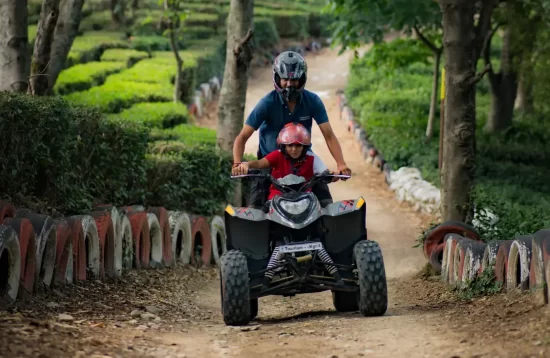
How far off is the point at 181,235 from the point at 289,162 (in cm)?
496

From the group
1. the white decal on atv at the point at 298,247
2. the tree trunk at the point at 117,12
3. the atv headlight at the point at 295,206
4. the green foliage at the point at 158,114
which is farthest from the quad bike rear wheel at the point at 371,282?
the tree trunk at the point at 117,12

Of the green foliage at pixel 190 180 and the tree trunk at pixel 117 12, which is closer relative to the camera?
the green foliage at pixel 190 180

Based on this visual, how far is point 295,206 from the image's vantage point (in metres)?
8.70

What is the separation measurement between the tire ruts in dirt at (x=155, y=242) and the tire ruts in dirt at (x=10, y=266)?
4490mm

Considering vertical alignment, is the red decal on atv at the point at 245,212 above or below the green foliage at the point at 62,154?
below

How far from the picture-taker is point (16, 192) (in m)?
9.93

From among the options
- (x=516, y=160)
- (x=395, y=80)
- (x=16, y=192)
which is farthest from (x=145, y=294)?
(x=395, y=80)

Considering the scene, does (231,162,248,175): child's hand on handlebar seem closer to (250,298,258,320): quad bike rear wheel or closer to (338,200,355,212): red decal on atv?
(338,200,355,212): red decal on atv

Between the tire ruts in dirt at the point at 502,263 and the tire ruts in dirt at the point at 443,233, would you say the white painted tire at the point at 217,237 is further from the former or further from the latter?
the tire ruts in dirt at the point at 502,263

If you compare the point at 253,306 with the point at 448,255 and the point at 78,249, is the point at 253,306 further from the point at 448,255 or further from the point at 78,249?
the point at 448,255

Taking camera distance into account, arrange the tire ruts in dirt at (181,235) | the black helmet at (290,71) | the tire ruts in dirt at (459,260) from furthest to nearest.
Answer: the tire ruts in dirt at (181,235) < the tire ruts in dirt at (459,260) < the black helmet at (290,71)

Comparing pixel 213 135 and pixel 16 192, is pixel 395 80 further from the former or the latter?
pixel 16 192

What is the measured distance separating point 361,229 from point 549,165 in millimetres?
17223

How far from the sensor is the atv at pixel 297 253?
8.56 m
